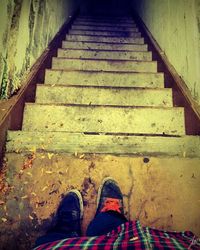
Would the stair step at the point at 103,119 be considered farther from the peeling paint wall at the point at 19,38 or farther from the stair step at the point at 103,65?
the stair step at the point at 103,65

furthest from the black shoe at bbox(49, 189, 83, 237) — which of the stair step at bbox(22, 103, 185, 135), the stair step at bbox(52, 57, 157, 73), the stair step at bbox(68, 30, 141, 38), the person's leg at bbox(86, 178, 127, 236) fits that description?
the stair step at bbox(68, 30, 141, 38)

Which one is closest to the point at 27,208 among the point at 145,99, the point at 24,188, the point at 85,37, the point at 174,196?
the point at 24,188

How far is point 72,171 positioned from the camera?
1.78m

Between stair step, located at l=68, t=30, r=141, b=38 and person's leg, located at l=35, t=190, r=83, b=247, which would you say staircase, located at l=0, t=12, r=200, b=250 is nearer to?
person's leg, located at l=35, t=190, r=83, b=247

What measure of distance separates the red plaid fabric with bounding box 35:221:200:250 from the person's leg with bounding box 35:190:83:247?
351mm

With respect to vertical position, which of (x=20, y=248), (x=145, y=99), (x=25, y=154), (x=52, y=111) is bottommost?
(x=20, y=248)

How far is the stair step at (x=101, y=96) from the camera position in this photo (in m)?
2.29

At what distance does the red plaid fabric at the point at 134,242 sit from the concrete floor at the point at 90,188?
0.49m

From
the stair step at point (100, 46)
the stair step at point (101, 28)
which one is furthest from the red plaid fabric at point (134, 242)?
the stair step at point (101, 28)

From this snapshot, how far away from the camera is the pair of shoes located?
1.55 meters

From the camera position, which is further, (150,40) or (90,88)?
(150,40)

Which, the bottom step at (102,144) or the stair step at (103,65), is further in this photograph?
the stair step at (103,65)

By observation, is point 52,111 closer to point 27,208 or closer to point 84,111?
point 84,111

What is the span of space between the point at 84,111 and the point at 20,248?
1.12 m
